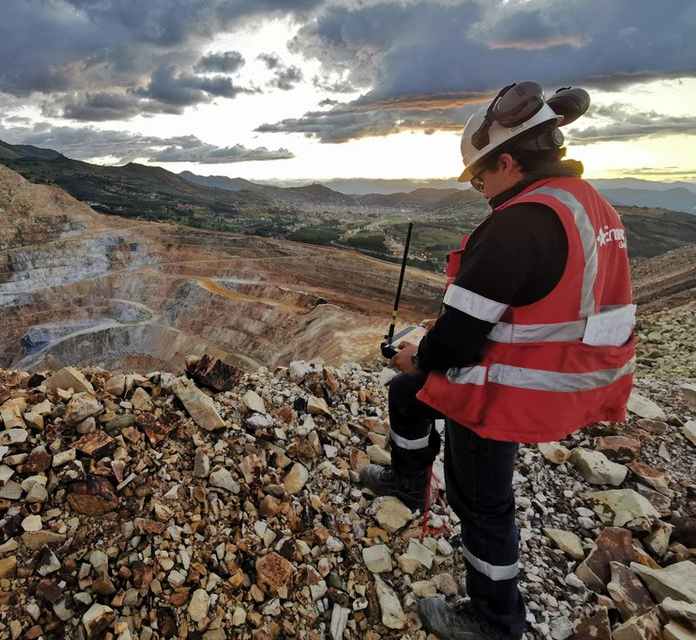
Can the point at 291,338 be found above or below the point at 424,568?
below

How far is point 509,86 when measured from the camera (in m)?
1.95

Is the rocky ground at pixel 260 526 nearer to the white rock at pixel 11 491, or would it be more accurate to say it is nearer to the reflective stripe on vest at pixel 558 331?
the white rock at pixel 11 491

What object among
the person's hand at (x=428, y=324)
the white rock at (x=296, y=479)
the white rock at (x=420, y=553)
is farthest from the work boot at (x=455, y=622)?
the person's hand at (x=428, y=324)

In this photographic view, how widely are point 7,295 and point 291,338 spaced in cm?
3090

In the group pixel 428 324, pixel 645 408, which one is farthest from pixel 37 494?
pixel 428 324

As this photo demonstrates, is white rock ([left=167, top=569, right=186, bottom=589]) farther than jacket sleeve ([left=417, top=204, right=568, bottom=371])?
Yes

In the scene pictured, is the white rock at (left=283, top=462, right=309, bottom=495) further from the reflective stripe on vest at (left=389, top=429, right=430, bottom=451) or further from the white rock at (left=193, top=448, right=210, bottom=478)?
the reflective stripe on vest at (left=389, top=429, right=430, bottom=451)

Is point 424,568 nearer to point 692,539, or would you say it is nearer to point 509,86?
point 692,539

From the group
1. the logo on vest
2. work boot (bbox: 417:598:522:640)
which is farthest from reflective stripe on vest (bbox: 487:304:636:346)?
work boot (bbox: 417:598:522:640)

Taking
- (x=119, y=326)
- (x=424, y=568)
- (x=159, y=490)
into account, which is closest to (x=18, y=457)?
(x=159, y=490)

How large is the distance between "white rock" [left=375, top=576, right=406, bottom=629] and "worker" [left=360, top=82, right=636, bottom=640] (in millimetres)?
380

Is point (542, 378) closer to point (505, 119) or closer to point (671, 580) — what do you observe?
point (505, 119)

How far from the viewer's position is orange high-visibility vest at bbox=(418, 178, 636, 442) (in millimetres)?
1745

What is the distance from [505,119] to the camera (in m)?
1.84
